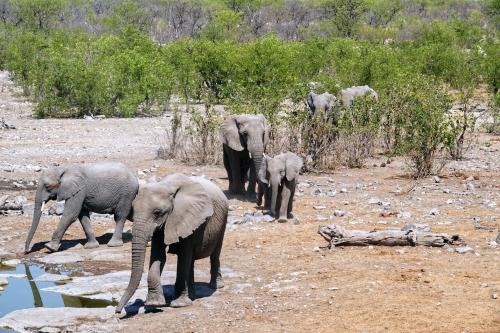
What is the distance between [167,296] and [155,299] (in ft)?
2.05

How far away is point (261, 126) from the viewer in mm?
15539

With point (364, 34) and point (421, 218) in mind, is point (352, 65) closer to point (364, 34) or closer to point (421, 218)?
Answer: point (421, 218)

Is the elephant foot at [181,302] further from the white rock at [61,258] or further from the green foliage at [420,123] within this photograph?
the green foliage at [420,123]

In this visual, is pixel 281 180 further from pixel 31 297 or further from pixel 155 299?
pixel 155 299

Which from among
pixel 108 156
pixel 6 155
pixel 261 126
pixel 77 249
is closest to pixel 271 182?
pixel 261 126

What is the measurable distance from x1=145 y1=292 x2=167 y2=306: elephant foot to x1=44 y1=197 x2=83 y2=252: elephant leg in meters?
3.58

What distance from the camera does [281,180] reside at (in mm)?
13867

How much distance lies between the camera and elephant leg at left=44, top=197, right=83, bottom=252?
12375 mm

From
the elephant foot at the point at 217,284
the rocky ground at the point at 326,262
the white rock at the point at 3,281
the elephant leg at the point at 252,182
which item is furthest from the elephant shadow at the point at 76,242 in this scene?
the elephant leg at the point at 252,182

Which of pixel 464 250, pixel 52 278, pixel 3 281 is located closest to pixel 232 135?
pixel 52 278

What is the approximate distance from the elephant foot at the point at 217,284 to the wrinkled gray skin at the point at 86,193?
112 inches

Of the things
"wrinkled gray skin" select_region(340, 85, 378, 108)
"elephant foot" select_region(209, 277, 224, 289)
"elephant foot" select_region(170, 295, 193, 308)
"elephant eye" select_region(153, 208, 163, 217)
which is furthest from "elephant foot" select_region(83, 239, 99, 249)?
"wrinkled gray skin" select_region(340, 85, 378, 108)

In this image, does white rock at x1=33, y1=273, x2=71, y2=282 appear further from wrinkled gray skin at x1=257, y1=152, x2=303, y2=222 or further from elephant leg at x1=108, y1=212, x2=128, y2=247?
wrinkled gray skin at x1=257, y1=152, x2=303, y2=222

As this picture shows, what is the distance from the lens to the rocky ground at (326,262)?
8961 millimetres
